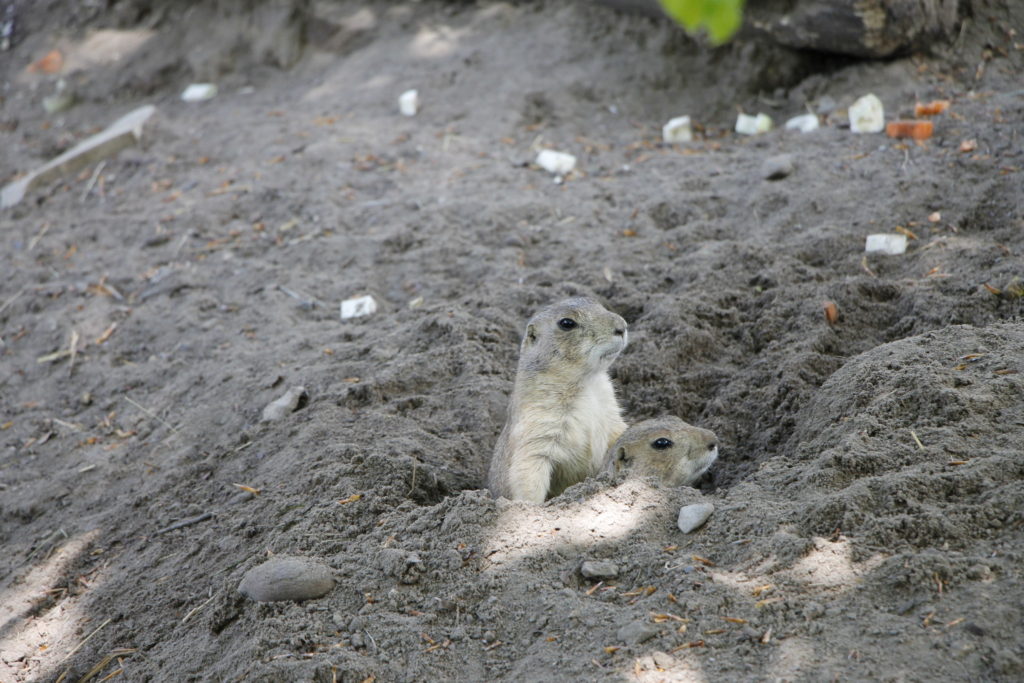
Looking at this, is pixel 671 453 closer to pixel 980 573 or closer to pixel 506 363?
pixel 506 363

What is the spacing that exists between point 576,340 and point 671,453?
0.67 m

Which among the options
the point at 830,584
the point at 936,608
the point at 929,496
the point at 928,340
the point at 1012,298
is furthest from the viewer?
the point at 1012,298

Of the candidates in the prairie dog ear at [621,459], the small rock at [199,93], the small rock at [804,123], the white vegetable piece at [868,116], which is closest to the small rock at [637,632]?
the prairie dog ear at [621,459]

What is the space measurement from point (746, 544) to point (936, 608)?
2.15 feet

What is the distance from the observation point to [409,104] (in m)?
8.29

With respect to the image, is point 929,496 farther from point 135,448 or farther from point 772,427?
point 135,448

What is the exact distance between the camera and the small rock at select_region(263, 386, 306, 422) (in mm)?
4730

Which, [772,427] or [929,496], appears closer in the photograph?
[929,496]

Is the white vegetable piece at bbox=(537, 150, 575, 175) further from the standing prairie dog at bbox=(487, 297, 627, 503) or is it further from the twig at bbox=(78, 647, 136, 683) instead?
the twig at bbox=(78, 647, 136, 683)

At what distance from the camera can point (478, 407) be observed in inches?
186

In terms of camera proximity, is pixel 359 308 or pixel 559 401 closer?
pixel 559 401

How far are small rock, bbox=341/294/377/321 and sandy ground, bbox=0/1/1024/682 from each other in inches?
3.1

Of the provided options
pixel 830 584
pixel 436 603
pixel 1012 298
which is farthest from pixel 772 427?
pixel 436 603

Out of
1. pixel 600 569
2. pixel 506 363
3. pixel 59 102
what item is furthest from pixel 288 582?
pixel 59 102
